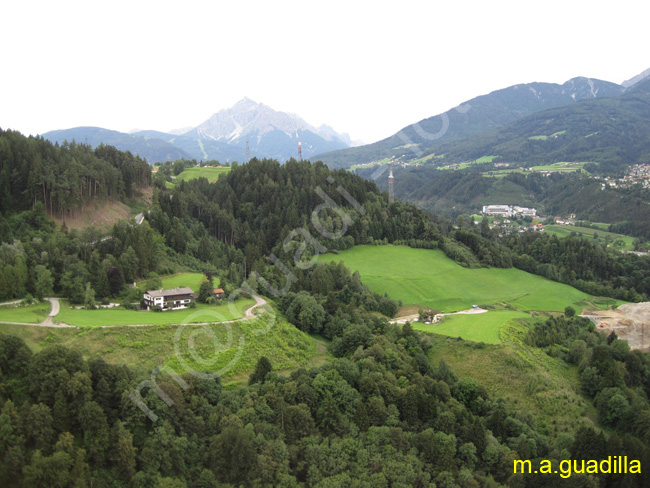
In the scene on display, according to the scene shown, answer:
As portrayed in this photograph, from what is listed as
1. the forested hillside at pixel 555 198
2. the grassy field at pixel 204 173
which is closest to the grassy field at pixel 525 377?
the grassy field at pixel 204 173

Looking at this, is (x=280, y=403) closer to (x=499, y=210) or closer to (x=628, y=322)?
(x=628, y=322)

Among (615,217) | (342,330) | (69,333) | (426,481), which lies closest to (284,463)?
(426,481)

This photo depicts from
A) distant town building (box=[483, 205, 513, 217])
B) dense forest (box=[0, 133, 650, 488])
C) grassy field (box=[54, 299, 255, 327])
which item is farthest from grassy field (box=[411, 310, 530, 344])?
distant town building (box=[483, 205, 513, 217])

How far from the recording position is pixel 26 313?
36156 mm

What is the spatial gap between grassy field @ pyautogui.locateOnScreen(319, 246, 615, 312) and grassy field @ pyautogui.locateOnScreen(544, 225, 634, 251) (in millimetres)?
36875

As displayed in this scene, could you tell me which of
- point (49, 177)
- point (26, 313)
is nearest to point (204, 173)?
point (49, 177)

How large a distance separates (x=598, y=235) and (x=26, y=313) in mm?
133500

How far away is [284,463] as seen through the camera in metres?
28.4

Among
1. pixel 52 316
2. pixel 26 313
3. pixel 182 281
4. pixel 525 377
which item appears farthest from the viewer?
pixel 182 281

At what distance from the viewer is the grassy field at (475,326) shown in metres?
49.5

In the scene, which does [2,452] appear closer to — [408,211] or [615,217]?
[408,211]

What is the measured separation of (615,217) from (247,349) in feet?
463

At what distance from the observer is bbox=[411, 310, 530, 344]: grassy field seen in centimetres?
4953

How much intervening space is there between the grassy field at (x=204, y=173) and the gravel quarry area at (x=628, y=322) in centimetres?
7504
